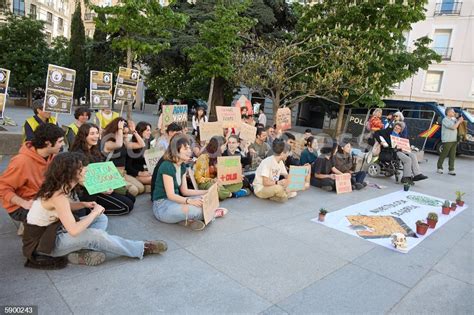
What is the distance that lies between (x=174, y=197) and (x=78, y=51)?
24.1 meters

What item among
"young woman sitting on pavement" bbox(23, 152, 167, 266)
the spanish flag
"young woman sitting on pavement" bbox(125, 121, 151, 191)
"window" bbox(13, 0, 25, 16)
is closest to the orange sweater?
"young woman sitting on pavement" bbox(23, 152, 167, 266)

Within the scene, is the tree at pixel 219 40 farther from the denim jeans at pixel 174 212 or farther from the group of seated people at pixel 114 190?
the denim jeans at pixel 174 212

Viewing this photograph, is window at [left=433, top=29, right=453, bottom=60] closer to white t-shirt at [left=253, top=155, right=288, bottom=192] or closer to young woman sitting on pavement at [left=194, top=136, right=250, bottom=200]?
white t-shirt at [left=253, top=155, right=288, bottom=192]

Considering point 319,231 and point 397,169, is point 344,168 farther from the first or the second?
point 319,231

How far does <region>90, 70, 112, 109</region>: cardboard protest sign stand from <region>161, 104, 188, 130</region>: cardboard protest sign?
4.32 ft

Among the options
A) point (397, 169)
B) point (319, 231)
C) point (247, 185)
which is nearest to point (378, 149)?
point (397, 169)

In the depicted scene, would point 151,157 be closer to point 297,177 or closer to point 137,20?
point 297,177

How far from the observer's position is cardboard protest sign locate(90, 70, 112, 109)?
23.0 ft

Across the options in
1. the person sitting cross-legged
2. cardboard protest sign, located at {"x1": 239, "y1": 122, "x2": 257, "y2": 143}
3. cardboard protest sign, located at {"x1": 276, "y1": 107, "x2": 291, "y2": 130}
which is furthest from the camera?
cardboard protest sign, located at {"x1": 276, "y1": 107, "x2": 291, "y2": 130}

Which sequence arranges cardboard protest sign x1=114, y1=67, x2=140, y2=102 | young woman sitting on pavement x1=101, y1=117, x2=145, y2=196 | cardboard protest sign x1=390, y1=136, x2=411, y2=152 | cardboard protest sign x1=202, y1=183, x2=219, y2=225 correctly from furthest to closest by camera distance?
1. cardboard protest sign x1=390, y1=136, x2=411, y2=152
2. cardboard protest sign x1=114, y1=67, x2=140, y2=102
3. young woman sitting on pavement x1=101, y1=117, x2=145, y2=196
4. cardboard protest sign x1=202, y1=183, x2=219, y2=225

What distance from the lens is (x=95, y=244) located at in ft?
10.6

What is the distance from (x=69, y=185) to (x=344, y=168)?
598cm

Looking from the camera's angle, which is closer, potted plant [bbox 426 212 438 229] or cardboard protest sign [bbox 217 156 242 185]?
potted plant [bbox 426 212 438 229]

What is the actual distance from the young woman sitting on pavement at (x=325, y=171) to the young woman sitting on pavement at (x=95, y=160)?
13.7 feet
